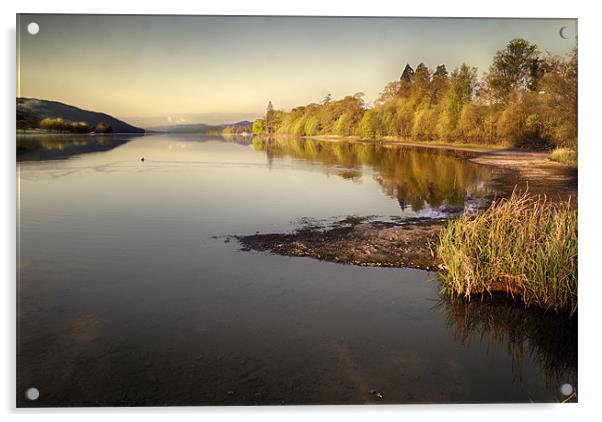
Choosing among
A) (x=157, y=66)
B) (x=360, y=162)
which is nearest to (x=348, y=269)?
(x=360, y=162)

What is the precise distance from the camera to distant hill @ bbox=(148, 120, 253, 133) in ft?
17.5

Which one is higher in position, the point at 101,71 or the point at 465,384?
the point at 101,71

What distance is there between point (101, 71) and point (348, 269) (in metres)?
2.94

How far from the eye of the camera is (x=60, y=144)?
4977mm

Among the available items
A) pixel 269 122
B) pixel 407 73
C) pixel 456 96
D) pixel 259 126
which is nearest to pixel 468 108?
pixel 456 96

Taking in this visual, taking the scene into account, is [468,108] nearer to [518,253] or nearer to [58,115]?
[518,253]

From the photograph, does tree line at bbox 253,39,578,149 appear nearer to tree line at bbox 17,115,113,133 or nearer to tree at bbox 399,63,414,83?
tree at bbox 399,63,414,83

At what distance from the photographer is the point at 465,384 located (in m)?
3.91

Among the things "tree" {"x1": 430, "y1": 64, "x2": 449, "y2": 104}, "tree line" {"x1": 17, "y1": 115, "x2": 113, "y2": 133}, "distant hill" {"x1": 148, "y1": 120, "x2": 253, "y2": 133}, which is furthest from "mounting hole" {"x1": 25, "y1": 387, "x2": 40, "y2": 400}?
"tree" {"x1": 430, "y1": 64, "x2": 449, "y2": 104}

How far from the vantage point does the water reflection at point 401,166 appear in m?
5.48

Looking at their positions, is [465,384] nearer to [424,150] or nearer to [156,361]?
[156,361]

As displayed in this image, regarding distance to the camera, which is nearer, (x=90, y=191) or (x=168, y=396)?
(x=168, y=396)

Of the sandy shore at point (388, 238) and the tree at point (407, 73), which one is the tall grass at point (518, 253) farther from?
the tree at point (407, 73)
